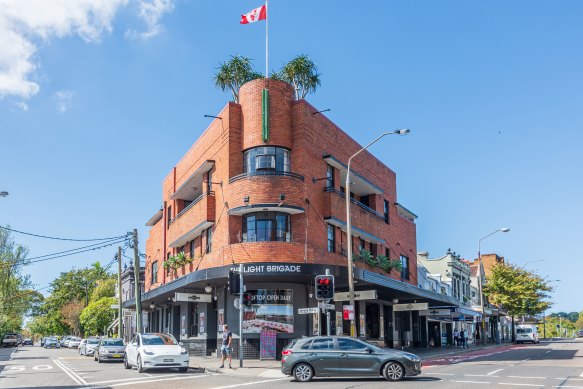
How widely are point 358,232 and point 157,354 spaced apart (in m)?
15.6

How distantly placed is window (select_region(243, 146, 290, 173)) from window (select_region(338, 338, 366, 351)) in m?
12.1

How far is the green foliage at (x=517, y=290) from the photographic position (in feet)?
212

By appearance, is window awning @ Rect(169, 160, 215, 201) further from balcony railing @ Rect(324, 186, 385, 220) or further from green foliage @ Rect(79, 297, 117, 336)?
green foliage @ Rect(79, 297, 117, 336)

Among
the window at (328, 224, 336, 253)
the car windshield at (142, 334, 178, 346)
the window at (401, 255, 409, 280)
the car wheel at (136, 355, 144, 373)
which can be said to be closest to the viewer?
the car wheel at (136, 355, 144, 373)

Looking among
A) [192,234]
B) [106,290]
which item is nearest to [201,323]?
[192,234]

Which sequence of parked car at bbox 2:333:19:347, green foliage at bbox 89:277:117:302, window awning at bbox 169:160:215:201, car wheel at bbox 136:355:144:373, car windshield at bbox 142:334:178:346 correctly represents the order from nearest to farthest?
car wheel at bbox 136:355:144:373 → car windshield at bbox 142:334:178:346 → window awning at bbox 169:160:215:201 → parked car at bbox 2:333:19:347 → green foliage at bbox 89:277:117:302

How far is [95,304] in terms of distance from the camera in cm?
7400

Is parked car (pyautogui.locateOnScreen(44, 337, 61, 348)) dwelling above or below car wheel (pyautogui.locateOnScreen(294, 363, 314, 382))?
below

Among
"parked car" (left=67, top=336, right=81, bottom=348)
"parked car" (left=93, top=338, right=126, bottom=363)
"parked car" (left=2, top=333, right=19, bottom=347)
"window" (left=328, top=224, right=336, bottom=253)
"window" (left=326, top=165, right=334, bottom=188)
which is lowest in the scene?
"parked car" (left=2, top=333, right=19, bottom=347)

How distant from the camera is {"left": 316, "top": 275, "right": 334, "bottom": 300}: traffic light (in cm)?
2191

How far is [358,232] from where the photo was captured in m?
34.8

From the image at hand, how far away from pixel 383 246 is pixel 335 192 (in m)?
9.24

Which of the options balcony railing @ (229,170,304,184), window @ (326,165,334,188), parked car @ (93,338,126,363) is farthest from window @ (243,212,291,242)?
parked car @ (93,338,126,363)

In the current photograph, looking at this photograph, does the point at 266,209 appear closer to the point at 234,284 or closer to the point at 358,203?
the point at 234,284
